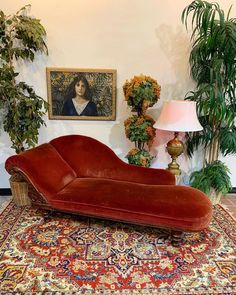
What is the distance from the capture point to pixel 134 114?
307 cm

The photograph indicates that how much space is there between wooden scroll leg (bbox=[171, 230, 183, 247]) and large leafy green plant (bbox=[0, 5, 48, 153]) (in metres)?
1.79

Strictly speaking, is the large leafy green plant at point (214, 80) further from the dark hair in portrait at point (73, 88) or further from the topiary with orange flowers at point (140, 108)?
the dark hair in portrait at point (73, 88)

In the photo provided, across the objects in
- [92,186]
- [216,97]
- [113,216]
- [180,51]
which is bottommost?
[113,216]

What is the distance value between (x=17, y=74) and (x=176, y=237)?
2.39 metres

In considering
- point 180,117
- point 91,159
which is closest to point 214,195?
point 180,117

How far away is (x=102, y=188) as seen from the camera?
237cm

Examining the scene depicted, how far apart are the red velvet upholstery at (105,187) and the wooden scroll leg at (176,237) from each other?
11cm

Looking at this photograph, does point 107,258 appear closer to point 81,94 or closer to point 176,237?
point 176,237

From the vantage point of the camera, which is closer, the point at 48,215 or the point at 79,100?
the point at 48,215

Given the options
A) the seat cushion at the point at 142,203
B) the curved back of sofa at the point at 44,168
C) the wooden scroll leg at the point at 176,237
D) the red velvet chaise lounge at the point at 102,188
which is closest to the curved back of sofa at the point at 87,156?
the red velvet chaise lounge at the point at 102,188

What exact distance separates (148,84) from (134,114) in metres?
0.62

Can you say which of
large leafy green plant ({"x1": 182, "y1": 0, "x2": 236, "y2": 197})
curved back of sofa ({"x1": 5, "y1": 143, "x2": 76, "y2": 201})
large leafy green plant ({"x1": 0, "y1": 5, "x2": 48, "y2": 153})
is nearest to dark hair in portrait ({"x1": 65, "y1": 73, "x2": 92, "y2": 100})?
large leafy green plant ({"x1": 0, "y1": 5, "x2": 48, "y2": 153})

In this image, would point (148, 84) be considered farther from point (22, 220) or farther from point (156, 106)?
point (22, 220)

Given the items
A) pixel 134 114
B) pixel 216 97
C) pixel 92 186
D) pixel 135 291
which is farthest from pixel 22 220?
pixel 216 97
